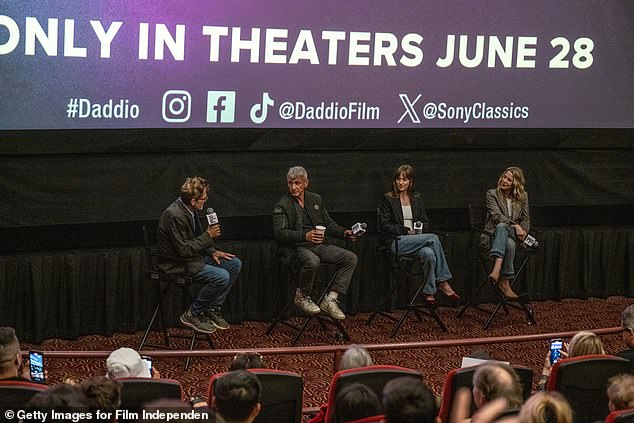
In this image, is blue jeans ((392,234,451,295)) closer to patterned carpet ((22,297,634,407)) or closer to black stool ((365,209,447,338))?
black stool ((365,209,447,338))

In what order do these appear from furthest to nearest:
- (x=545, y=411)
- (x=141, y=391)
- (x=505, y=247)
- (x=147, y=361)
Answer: (x=505, y=247), (x=147, y=361), (x=141, y=391), (x=545, y=411)

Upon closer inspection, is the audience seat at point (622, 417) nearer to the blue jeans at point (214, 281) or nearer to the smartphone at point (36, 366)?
the smartphone at point (36, 366)

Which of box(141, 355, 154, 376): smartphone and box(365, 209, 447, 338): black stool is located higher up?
box(365, 209, 447, 338): black stool

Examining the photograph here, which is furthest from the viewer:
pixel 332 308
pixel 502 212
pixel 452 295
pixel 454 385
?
pixel 502 212

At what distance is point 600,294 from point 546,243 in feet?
2.42

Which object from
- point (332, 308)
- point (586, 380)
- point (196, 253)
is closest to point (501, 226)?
point (332, 308)

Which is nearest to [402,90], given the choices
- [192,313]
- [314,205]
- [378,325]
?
[314,205]

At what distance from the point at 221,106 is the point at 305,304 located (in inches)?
61.7

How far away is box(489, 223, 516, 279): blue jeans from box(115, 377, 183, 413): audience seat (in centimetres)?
429

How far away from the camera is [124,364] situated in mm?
4812

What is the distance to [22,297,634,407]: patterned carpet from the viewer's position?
Answer: 22.2ft

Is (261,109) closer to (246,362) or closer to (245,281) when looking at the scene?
(245,281)

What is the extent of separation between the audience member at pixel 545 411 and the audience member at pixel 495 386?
0.43m

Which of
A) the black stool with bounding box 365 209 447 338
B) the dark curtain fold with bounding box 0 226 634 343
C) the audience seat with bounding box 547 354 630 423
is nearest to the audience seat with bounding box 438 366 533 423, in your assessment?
the audience seat with bounding box 547 354 630 423
